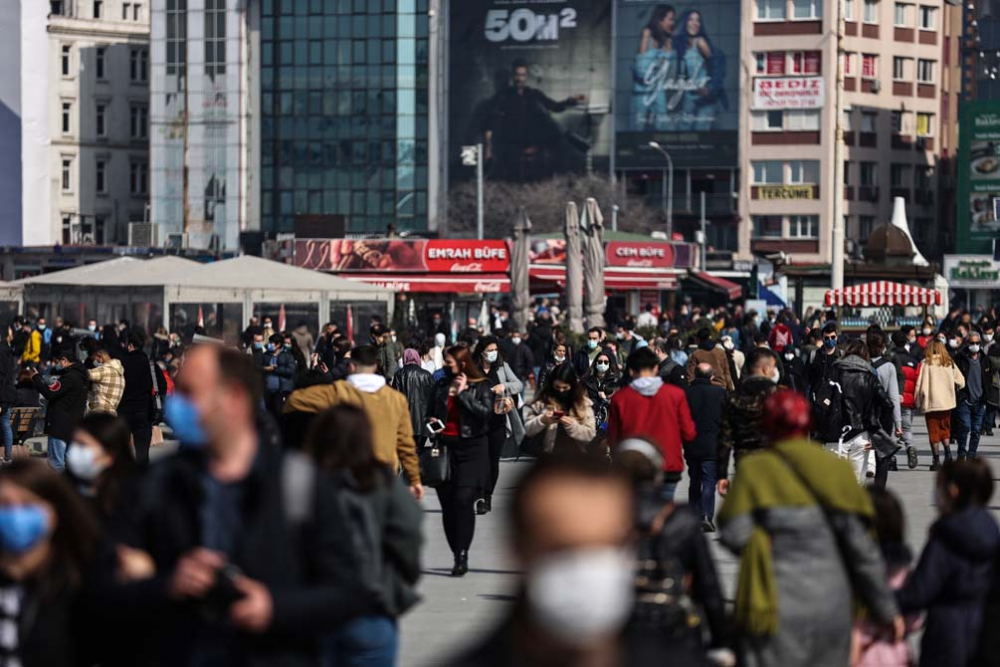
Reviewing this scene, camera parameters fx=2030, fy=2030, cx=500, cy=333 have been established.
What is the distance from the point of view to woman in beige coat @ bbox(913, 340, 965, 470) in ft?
68.8

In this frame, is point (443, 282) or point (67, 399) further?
point (443, 282)

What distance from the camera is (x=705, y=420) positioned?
48.2 feet

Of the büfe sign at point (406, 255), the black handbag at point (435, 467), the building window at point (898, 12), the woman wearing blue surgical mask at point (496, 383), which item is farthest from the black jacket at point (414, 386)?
the building window at point (898, 12)

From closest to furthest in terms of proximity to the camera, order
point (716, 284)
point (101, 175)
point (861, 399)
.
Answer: point (861, 399), point (716, 284), point (101, 175)

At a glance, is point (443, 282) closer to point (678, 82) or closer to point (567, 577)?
point (678, 82)

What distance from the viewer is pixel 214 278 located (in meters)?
33.1

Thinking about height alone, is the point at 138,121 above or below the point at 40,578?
above

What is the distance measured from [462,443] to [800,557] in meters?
7.03

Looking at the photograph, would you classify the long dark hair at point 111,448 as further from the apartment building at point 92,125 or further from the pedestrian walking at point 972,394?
the apartment building at point 92,125

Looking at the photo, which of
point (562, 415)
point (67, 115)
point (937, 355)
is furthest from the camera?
point (67, 115)

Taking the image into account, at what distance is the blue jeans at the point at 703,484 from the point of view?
14727 millimetres

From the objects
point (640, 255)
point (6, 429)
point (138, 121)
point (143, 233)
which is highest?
point (138, 121)

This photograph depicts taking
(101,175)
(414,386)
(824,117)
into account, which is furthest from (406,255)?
(101,175)

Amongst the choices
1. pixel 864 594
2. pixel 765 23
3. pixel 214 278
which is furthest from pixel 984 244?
pixel 864 594
